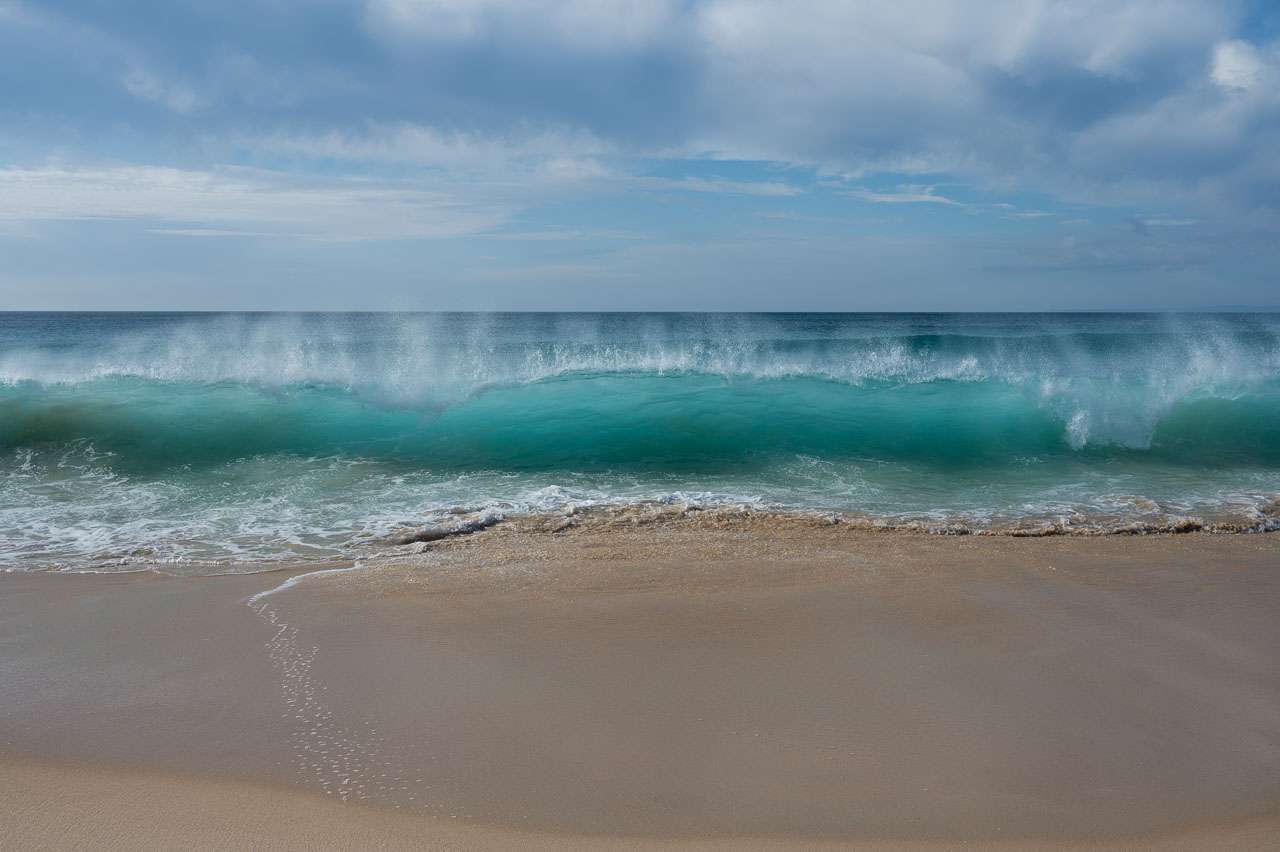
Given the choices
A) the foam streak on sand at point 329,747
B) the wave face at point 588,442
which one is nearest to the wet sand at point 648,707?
the foam streak on sand at point 329,747

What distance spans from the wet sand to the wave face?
144 centimetres

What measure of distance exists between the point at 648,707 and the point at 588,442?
7318mm

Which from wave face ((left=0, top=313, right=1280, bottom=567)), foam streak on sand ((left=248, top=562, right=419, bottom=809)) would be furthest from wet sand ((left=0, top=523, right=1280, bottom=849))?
wave face ((left=0, top=313, right=1280, bottom=567))

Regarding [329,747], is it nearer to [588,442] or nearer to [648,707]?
[648,707]

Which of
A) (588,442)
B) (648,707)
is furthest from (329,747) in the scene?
(588,442)

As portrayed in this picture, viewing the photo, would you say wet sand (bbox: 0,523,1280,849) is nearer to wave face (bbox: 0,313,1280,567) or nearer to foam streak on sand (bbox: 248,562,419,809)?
foam streak on sand (bbox: 248,562,419,809)

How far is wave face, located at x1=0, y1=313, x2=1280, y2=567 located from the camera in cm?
653

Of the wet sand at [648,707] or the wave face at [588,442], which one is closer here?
the wet sand at [648,707]

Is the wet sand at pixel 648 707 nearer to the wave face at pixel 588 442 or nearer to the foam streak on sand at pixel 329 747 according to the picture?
the foam streak on sand at pixel 329 747

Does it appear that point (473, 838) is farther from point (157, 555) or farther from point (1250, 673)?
point (157, 555)

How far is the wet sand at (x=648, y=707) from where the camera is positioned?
240 centimetres

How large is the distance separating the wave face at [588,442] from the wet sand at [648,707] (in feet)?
4.74

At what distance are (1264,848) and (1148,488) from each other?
6.37 meters

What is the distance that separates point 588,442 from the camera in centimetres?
1028
